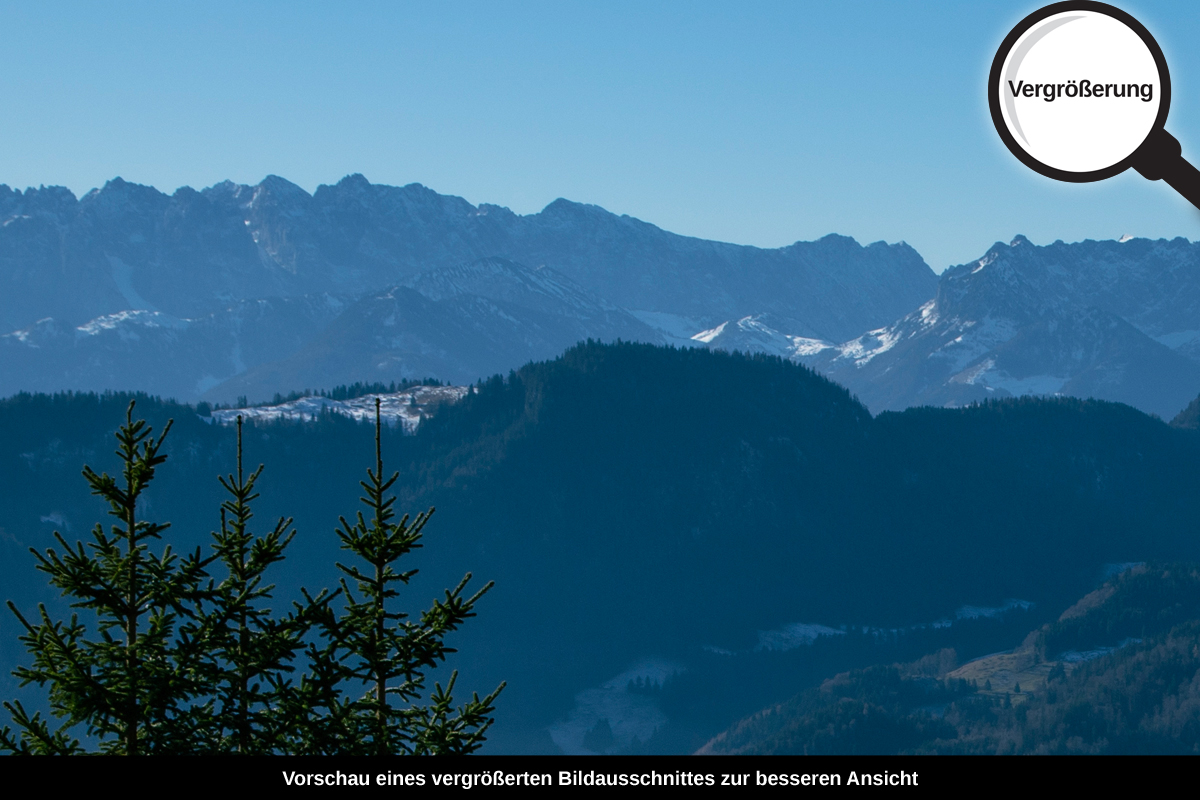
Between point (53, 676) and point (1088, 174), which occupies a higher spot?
point (1088, 174)

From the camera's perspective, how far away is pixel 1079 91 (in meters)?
13.6

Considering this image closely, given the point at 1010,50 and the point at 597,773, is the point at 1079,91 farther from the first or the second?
the point at 597,773

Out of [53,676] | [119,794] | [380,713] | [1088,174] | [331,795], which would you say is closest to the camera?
[1088,174]

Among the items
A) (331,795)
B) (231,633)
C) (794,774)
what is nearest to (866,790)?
(794,774)

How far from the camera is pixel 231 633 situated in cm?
3481

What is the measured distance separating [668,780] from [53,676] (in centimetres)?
1992

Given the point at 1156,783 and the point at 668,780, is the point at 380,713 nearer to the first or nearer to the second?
the point at 668,780

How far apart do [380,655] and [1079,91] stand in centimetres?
2329

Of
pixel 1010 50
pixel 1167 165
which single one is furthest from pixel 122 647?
pixel 1167 165

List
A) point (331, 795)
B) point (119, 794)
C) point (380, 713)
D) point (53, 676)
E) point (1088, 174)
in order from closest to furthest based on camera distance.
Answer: point (1088, 174), point (119, 794), point (331, 795), point (53, 676), point (380, 713)

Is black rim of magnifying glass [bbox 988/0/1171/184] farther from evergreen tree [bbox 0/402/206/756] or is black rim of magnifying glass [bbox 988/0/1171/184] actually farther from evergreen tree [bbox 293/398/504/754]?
evergreen tree [bbox 0/402/206/756]

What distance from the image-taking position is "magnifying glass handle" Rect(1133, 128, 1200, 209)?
40.2 ft

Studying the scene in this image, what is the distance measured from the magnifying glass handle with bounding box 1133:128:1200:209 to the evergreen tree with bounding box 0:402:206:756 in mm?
23685

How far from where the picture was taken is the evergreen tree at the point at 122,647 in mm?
31453
